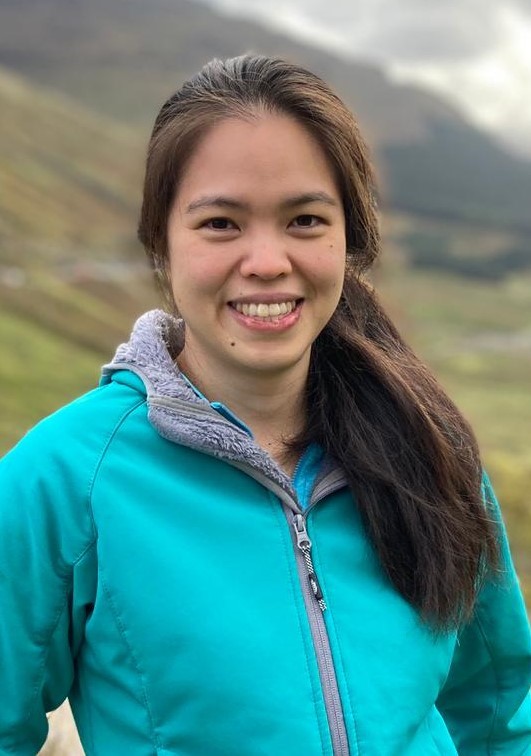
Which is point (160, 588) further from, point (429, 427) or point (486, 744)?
point (486, 744)

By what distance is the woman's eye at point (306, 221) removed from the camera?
2.45 m

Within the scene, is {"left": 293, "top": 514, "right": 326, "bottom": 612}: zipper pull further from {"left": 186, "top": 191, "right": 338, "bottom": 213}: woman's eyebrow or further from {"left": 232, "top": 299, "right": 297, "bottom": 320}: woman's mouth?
{"left": 186, "top": 191, "right": 338, "bottom": 213}: woman's eyebrow

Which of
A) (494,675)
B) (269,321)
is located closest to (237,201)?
(269,321)

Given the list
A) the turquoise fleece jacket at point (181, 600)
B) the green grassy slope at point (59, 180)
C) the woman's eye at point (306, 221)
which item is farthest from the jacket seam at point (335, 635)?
the green grassy slope at point (59, 180)

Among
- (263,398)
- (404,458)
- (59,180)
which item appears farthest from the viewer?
(59,180)

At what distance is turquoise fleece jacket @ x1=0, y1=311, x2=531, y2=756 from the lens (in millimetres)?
2297

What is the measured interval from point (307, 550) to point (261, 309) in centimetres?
67

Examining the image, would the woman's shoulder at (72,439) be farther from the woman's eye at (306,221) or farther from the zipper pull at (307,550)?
the woman's eye at (306,221)

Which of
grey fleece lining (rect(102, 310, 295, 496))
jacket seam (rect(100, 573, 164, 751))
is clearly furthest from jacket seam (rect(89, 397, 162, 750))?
grey fleece lining (rect(102, 310, 295, 496))

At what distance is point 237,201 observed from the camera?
7.77 ft

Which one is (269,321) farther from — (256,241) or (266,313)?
(256,241)

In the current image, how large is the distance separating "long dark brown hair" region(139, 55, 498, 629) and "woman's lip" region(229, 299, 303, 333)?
0.39m

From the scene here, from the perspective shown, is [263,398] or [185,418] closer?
[185,418]

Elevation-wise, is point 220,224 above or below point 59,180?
below
